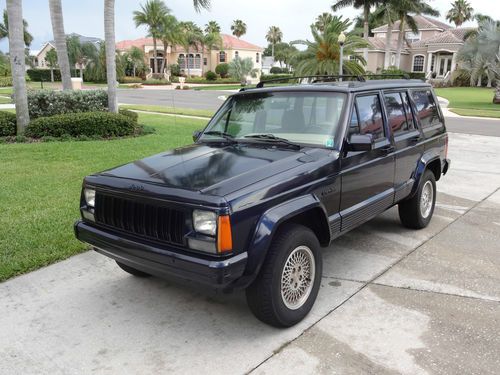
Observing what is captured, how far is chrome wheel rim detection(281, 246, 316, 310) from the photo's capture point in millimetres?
3514

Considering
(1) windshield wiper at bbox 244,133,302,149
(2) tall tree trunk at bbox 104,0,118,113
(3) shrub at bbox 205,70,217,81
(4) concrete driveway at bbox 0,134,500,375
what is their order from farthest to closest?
(3) shrub at bbox 205,70,217,81
(2) tall tree trunk at bbox 104,0,118,113
(1) windshield wiper at bbox 244,133,302,149
(4) concrete driveway at bbox 0,134,500,375

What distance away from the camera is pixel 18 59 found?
37.5 feet

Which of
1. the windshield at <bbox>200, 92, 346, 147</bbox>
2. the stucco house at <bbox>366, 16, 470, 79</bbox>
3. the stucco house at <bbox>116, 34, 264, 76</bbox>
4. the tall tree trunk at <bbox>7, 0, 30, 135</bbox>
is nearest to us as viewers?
the windshield at <bbox>200, 92, 346, 147</bbox>

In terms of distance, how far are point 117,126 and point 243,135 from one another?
8644mm

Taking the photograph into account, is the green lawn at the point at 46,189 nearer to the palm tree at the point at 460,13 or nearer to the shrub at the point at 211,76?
the shrub at the point at 211,76

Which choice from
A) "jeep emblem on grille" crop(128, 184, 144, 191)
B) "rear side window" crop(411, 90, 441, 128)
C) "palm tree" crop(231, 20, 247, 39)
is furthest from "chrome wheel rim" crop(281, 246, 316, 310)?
"palm tree" crop(231, 20, 247, 39)

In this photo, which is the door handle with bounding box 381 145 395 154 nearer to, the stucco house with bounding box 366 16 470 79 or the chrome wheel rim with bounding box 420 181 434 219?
the chrome wheel rim with bounding box 420 181 434 219

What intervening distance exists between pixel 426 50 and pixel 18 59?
51.8 meters

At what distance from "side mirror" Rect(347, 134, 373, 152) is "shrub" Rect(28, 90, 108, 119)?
36.0 ft

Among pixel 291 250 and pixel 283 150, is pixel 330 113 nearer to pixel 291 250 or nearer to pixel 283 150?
pixel 283 150

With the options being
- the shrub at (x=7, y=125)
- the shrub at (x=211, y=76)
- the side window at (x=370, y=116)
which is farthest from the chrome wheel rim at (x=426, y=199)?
the shrub at (x=211, y=76)

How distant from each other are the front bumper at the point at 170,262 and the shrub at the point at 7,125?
960 centimetres

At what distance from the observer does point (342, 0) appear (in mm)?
47469

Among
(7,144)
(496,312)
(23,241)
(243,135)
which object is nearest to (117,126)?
(7,144)
